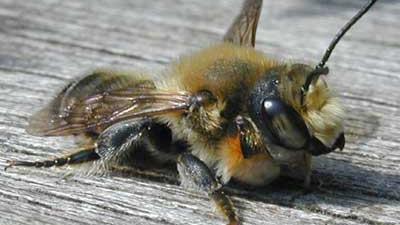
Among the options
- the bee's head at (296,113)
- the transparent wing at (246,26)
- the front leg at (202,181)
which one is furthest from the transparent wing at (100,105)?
the transparent wing at (246,26)

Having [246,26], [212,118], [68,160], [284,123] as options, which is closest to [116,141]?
[68,160]

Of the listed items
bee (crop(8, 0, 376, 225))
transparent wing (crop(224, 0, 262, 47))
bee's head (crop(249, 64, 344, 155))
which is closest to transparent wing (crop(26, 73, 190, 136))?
bee (crop(8, 0, 376, 225))

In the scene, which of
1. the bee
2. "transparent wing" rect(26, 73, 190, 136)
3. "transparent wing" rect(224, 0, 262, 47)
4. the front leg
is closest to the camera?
the front leg

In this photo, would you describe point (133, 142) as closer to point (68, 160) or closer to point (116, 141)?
point (116, 141)

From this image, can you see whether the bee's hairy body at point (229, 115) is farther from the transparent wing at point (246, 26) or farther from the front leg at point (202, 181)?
the transparent wing at point (246, 26)

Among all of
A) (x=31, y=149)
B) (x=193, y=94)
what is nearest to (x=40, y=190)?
(x=31, y=149)

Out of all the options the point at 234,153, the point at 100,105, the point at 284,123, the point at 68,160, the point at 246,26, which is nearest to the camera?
the point at 284,123

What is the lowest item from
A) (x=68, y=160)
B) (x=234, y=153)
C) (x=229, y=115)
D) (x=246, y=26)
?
(x=68, y=160)

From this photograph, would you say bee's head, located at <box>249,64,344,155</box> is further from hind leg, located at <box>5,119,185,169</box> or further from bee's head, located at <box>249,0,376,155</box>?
hind leg, located at <box>5,119,185,169</box>
